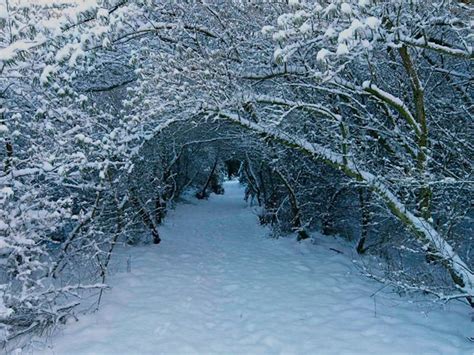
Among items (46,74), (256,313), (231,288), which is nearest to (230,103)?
(46,74)

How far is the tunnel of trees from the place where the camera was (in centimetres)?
399

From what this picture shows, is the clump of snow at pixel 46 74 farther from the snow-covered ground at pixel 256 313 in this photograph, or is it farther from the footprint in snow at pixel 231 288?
the footprint in snow at pixel 231 288

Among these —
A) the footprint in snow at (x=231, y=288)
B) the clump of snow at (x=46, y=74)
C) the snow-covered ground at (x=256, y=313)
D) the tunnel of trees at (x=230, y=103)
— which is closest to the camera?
the clump of snow at (x=46, y=74)

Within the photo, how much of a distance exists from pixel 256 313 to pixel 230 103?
288 cm

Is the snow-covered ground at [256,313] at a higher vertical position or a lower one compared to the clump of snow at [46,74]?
lower

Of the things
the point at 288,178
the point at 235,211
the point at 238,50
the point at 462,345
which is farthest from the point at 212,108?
the point at 235,211

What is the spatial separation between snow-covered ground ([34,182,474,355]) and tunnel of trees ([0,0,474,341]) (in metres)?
0.46

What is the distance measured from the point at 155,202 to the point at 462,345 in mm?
8209

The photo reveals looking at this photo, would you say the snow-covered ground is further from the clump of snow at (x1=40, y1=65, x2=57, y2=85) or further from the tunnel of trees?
the clump of snow at (x1=40, y1=65, x2=57, y2=85)

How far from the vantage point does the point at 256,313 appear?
5672mm

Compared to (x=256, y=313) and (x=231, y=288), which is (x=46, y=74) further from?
(x=231, y=288)

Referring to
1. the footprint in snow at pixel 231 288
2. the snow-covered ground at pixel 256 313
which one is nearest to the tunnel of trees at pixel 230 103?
the snow-covered ground at pixel 256 313

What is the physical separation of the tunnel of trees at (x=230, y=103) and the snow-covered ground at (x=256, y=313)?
1.52 feet

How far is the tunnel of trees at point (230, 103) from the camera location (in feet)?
13.1
